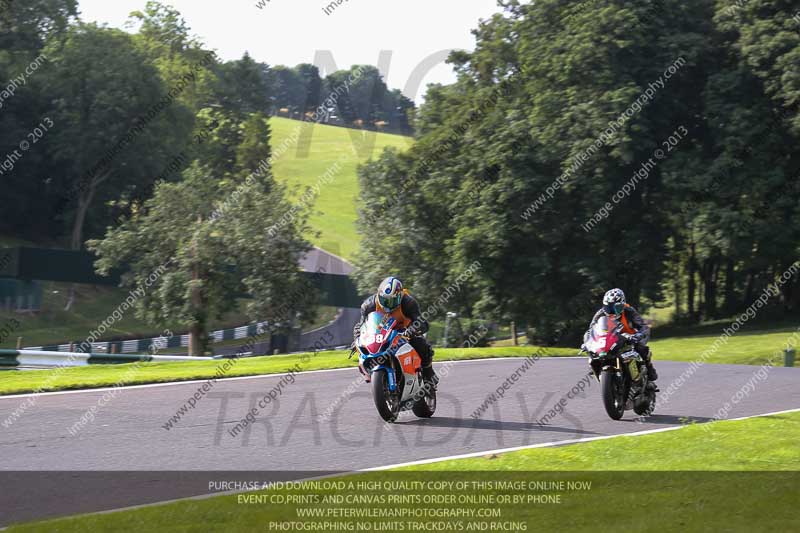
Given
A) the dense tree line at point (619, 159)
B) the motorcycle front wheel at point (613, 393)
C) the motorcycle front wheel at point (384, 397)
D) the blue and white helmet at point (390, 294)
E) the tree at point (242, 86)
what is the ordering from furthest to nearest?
the tree at point (242, 86), the dense tree line at point (619, 159), the motorcycle front wheel at point (613, 393), the blue and white helmet at point (390, 294), the motorcycle front wheel at point (384, 397)

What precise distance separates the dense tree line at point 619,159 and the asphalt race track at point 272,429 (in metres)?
16.1

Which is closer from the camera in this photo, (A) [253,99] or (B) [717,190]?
(B) [717,190]

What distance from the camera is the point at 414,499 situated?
311 inches

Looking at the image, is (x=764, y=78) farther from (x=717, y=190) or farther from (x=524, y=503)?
(x=524, y=503)

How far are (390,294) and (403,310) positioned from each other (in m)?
0.37

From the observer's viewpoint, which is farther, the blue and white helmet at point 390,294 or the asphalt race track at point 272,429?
the blue and white helmet at point 390,294

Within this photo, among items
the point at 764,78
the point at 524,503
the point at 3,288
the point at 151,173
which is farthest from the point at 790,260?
the point at 151,173

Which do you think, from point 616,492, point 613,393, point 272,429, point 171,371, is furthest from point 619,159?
point 616,492

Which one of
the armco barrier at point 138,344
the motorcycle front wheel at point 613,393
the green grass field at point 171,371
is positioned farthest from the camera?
the armco barrier at point 138,344

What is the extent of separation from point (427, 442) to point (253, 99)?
91659 millimetres

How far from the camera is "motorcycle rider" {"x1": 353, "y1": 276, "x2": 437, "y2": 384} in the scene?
12.0 meters

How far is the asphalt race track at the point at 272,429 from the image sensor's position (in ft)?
29.5

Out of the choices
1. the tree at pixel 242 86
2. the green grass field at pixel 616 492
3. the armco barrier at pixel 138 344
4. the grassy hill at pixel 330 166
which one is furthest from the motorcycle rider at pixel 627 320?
the tree at pixel 242 86

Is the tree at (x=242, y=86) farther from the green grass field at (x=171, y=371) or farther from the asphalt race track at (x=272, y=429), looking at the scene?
the asphalt race track at (x=272, y=429)
